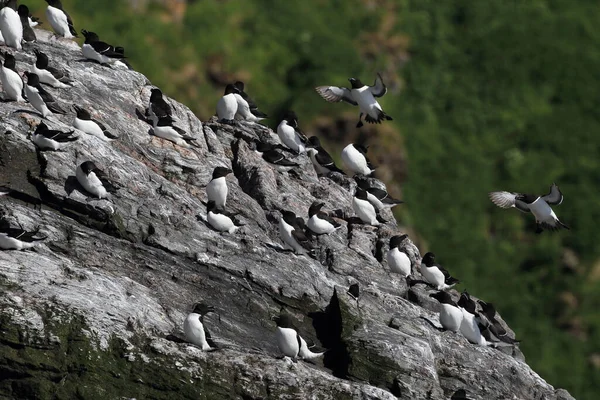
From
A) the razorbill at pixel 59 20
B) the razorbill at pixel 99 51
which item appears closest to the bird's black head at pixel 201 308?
the razorbill at pixel 99 51

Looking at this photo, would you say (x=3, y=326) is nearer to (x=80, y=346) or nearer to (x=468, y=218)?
(x=80, y=346)

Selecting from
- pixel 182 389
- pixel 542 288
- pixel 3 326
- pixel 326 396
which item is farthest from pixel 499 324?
pixel 542 288

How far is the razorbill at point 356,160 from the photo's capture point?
27125 millimetres

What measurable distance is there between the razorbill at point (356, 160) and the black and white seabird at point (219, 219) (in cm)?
530

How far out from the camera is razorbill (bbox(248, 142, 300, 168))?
25344mm

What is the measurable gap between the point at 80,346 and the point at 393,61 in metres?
29.4

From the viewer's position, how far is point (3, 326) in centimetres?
1866

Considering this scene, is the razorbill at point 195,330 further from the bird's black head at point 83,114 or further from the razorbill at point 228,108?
the razorbill at point 228,108

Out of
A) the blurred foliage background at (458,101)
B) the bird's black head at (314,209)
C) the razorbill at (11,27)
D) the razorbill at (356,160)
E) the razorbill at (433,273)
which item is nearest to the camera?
the bird's black head at (314,209)

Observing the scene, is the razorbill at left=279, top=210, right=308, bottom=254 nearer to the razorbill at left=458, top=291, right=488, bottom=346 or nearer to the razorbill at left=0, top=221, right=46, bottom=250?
the razorbill at left=458, top=291, right=488, bottom=346

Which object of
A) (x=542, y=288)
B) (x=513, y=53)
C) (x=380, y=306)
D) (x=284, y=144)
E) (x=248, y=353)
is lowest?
(x=248, y=353)

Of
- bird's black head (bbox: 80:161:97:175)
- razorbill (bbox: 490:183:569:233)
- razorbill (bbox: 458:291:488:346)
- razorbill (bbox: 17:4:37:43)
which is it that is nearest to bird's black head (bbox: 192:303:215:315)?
bird's black head (bbox: 80:161:97:175)

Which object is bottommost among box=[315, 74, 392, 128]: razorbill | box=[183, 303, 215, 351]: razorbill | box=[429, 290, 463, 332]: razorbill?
box=[183, 303, 215, 351]: razorbill

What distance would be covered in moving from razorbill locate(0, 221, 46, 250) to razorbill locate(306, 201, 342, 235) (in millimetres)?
5475
